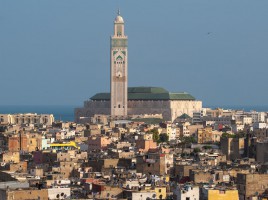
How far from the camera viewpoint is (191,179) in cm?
4131

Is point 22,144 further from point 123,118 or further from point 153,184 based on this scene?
point 123,118

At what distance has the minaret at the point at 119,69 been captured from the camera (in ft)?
438

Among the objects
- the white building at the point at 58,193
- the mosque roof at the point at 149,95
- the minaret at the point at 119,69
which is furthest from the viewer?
the mosque roof at the point at 149,95

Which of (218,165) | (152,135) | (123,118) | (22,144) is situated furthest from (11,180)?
(123,118)

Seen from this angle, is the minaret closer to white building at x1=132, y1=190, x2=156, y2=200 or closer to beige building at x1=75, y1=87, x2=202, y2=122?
beige building at x1=75, y1=87, x2=202, y2=122

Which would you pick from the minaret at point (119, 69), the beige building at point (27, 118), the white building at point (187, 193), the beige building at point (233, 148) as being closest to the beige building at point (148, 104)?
the minaret at point (119, 69)

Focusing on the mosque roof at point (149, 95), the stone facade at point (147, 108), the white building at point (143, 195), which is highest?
the mosque roof at point (149, 95)

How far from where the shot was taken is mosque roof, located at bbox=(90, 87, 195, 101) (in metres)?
137

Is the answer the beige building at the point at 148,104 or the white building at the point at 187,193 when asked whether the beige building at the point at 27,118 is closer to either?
the beige building at the point at 148,104

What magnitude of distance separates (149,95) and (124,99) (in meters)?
4.64

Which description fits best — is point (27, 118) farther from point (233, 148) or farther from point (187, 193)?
point (187, 193)

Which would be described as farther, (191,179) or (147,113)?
(147,113)

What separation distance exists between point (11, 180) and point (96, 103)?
98.3m

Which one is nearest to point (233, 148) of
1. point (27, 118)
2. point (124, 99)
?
point (27, 118)
